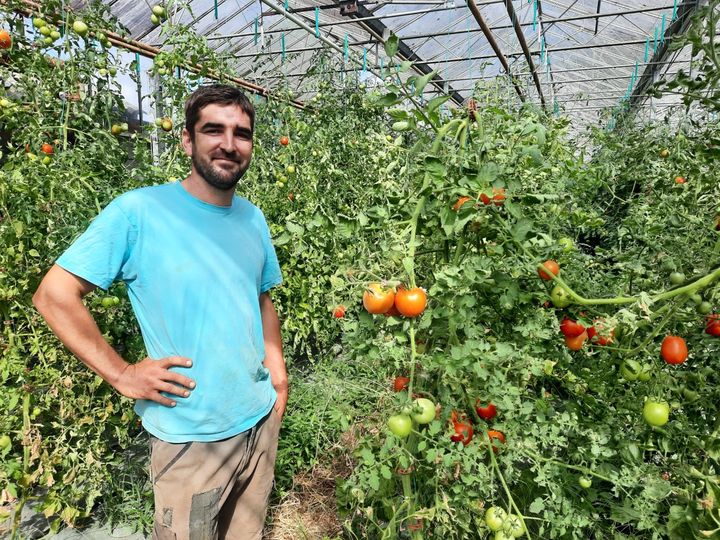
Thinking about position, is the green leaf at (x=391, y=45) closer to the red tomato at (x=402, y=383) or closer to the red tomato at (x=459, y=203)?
the red tomato at (x=459, y=203)

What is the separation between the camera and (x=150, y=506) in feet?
7.07

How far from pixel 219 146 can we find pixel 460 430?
0.99 meters

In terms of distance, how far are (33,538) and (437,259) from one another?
2148 millimetres

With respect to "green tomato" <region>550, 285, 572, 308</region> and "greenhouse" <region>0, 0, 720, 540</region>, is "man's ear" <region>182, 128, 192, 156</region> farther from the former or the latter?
"green tomato" <region>550, 285, 572, 308</region>

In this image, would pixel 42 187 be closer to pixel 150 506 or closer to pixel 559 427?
pixel 150 506

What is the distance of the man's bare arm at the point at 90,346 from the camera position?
48.4 inches

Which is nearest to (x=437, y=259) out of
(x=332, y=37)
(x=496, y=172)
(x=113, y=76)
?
(x=496, y=172)

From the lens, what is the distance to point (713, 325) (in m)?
1.10

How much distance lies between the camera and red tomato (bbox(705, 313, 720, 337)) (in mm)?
1078

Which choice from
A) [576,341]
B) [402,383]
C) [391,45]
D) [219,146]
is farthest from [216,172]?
[576,341]

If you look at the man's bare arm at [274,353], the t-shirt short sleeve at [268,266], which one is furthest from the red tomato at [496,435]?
the t-shirt short sleeve at [268,266]

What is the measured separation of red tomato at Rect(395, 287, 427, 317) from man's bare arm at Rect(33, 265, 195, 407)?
0.69 meters

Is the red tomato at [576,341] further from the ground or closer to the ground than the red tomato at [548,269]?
closer to the ground

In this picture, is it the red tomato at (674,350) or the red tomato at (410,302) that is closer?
the red tomato at (410,302)
